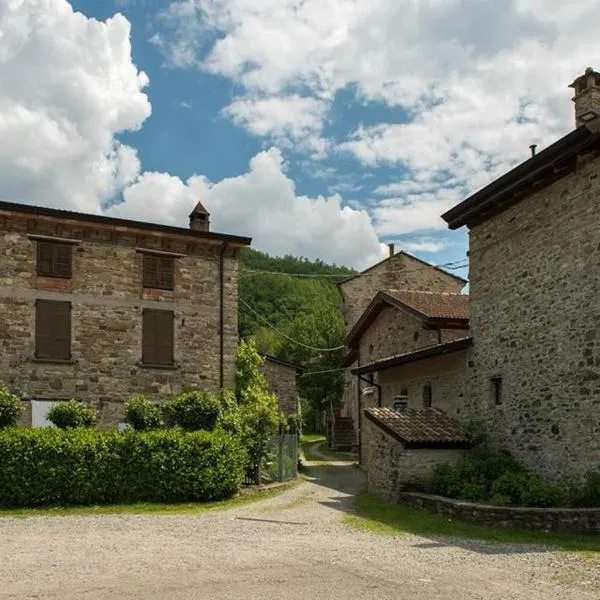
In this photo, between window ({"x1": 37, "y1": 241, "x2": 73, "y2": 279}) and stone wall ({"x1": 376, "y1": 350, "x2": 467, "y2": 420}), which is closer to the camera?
stone wall ({"x1": 376, "y1": 350, "x2": 467, "y2": 420})

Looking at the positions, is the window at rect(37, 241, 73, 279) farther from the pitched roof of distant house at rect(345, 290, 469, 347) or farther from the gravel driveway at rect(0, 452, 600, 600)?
the pitched roof of distant house at rect(345, 290, 469, 347)

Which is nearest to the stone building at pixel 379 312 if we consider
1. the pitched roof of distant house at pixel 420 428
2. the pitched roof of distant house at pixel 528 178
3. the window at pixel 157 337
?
the pitched roof of distant house at pixel 420 428

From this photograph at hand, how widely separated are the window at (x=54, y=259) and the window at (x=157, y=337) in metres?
2.57

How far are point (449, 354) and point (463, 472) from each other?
13.5ft

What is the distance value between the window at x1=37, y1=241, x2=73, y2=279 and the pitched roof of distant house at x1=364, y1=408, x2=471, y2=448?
942 cm

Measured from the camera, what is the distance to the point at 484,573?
9.45 m

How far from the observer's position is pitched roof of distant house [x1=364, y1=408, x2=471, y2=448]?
1636 centimetres

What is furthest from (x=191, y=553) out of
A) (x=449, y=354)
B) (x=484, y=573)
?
(x=449, y=354)

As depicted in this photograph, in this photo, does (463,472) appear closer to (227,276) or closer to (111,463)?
(111,463)

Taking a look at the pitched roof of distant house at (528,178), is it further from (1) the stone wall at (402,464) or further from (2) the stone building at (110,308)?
(2) the stone building at (110,308)

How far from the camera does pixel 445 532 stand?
502 inches

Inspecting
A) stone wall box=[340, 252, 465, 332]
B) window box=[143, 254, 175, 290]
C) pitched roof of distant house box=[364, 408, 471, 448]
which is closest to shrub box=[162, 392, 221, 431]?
window box=[143, 254, 175, 290]

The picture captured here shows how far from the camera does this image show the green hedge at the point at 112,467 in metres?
15.6

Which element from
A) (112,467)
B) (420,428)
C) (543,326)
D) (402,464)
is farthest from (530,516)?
(112,467)
